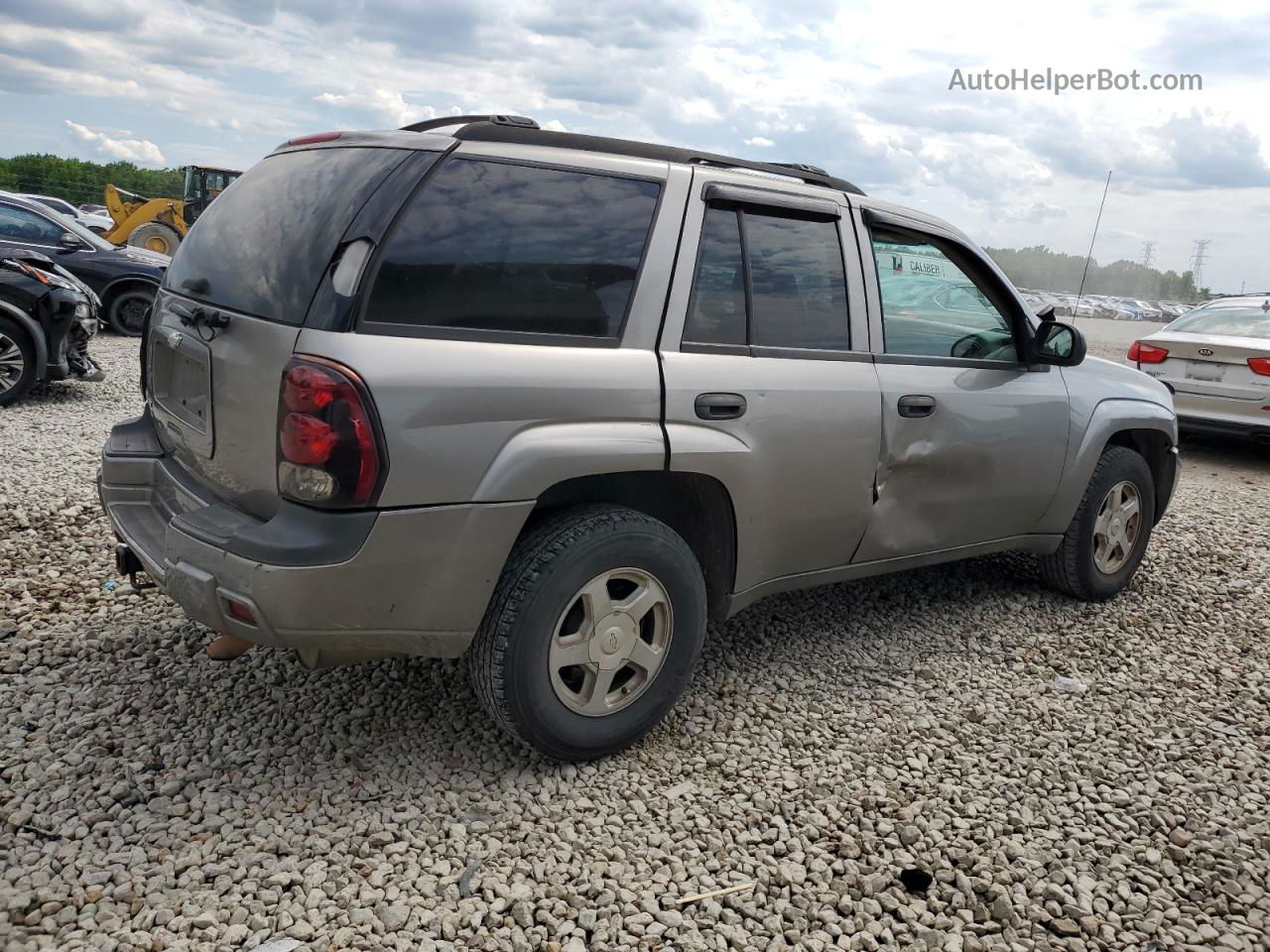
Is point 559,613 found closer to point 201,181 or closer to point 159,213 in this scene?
point 159,213

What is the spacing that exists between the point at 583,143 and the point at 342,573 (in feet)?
4.96

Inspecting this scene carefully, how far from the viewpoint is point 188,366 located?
10.2 ft

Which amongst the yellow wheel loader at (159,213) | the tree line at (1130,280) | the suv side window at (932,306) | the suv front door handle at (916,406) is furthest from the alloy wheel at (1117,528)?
the tree line at (1130,280)

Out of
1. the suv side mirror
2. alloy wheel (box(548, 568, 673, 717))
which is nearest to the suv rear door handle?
alloy wheel (box(548, 568, 673, 717))

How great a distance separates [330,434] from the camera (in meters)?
2.55

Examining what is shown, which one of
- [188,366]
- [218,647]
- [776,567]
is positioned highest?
[188,366]

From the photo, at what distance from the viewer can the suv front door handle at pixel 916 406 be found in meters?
3.76

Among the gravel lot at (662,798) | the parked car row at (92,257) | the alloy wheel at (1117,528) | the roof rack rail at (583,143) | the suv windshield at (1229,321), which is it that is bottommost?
the gravel lot at (662,798)

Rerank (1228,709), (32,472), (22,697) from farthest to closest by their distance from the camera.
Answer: (32,472), (1228,709), (22,697)

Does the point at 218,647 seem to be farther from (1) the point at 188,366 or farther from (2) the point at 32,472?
(2) the point at 32,472

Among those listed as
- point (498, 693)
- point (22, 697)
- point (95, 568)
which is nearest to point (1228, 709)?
point (498, 693)

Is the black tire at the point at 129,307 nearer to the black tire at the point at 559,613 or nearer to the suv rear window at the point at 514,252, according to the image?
the suv rear window at the point at 514,252

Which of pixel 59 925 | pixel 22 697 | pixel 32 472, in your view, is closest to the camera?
pixel 59 925

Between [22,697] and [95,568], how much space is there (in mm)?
1283
